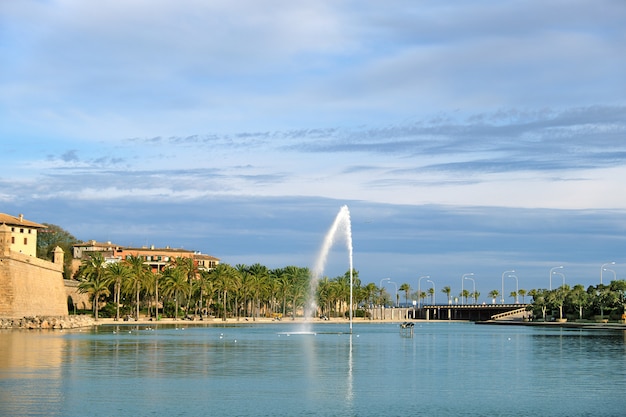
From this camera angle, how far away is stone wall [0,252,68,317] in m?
98.9

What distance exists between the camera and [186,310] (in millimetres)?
162250

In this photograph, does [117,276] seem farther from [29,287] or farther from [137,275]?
[29,287]

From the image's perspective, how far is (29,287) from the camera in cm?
10725

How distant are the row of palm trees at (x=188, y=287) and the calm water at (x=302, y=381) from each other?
237ft

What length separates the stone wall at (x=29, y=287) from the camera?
98.9m

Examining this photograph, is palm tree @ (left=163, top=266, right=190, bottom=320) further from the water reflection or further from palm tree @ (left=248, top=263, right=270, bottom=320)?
the water reflection

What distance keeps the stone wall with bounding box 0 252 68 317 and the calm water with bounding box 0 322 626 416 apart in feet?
111

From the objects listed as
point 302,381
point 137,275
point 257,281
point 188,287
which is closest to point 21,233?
point 137,275

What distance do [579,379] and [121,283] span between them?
345 ft

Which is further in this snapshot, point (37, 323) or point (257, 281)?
point (257, 281)

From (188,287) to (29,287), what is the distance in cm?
4661

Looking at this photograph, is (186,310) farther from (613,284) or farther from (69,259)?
(613,284)

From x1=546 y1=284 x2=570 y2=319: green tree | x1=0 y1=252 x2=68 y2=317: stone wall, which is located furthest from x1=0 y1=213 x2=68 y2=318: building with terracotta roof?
x1=546 y1=284 x2=570 y2=319: green tree

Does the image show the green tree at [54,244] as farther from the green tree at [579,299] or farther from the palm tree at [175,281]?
the green tree at [579,299]
